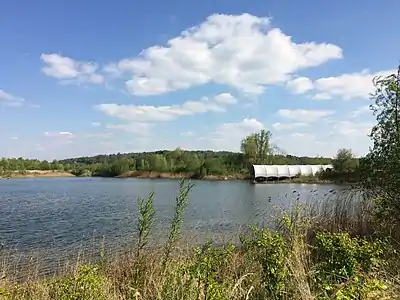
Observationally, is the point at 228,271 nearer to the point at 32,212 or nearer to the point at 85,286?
the point at 85,286

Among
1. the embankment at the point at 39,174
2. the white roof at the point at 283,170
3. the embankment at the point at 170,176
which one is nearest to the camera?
the white roof at the point at 283,170

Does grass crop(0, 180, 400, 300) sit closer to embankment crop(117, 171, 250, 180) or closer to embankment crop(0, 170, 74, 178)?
embankment crop(117, 171, 250, 180)

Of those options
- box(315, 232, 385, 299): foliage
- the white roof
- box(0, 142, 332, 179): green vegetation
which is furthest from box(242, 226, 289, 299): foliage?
box(0, 142, 332, 179): green vegetation

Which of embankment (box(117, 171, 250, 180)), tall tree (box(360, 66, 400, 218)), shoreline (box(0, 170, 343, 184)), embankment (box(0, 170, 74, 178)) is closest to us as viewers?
tall tree (box(360, 66, 400, 218))

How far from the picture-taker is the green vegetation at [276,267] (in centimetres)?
470

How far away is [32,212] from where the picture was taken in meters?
28.6

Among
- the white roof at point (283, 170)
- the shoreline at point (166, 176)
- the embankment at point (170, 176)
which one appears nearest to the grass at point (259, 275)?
the shoreline at point (166, 176)

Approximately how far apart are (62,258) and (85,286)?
9628mm

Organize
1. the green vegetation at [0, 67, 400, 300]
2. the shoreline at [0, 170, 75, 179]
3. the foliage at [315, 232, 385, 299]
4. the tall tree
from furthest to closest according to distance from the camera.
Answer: the shoreline at [0, 170, 75, 179] → the tall tree → the foliage at [315, 232, 385, 299] → the green vegetation at [0, 67, 400, 300]

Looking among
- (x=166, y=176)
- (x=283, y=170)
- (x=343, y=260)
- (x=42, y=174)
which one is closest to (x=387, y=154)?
(x=343, y=260)

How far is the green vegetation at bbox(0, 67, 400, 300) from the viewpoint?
470 cm

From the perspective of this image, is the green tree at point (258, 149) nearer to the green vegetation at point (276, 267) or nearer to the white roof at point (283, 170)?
the white roof at point (283, 170)

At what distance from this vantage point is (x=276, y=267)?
524 cm

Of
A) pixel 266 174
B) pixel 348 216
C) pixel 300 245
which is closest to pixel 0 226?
pixel 348 216
